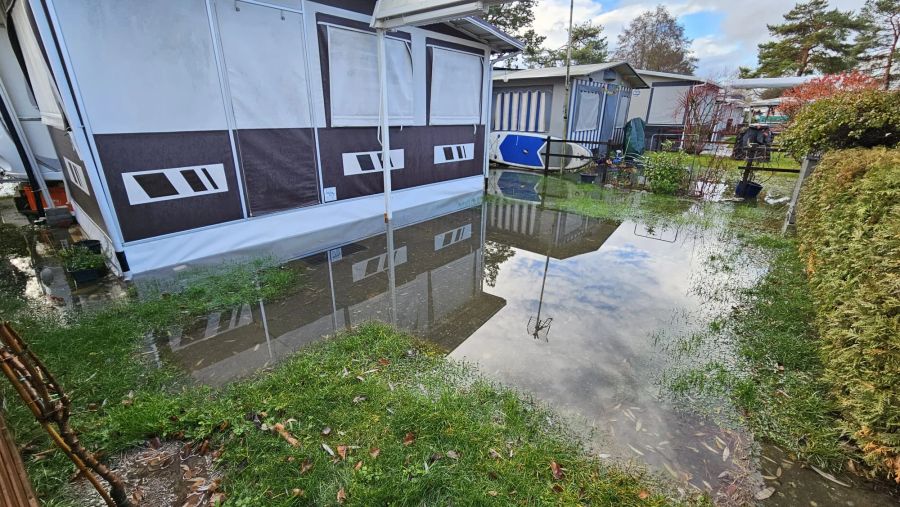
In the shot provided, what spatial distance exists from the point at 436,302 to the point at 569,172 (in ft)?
28.8

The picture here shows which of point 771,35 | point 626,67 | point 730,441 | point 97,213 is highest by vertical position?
point 771,35

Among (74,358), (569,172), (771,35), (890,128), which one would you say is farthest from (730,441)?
(771,35)

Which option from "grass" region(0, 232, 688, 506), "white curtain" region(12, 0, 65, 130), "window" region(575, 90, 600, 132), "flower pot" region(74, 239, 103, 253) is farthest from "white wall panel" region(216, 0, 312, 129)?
"window" region(575, 90, 600, 132)

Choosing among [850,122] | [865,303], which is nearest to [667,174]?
[850,122]

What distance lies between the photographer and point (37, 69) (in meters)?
4.71

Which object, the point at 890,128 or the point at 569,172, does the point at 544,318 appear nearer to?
the point at 890,128

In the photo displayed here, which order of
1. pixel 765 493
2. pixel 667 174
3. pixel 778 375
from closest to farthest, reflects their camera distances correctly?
1. pixel 765 493
2. pixel 778 375
3. pixel 667 174

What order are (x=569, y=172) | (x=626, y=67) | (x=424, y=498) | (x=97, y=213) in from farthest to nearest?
(x=626, y=67)
(x=569, y=172)
(x=97, y=213)
(x=424, y=498)

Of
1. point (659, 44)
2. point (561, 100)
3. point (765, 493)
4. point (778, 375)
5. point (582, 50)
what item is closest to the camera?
point (765, 493)

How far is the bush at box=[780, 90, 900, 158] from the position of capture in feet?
18.2

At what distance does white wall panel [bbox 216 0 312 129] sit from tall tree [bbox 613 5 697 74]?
31548mm

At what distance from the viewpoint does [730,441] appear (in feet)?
A: 7.71

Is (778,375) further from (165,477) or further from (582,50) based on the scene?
(582,50)

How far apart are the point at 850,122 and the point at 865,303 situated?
17.8ft
